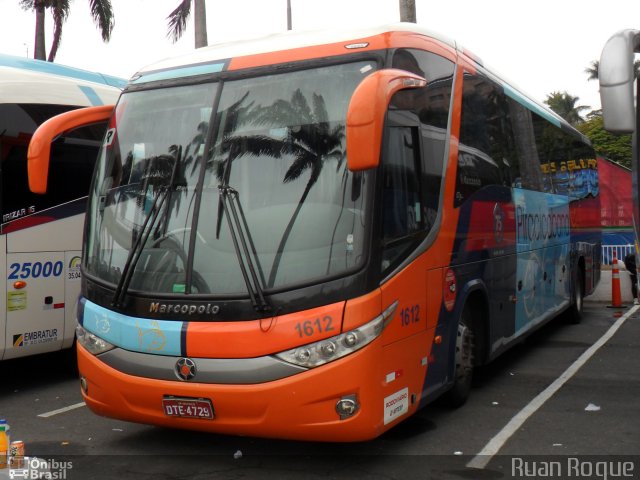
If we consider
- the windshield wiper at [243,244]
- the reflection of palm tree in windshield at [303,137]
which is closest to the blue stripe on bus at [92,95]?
the reflection of palm tree in windshield at [303,137]

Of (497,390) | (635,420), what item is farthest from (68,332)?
(635,420)

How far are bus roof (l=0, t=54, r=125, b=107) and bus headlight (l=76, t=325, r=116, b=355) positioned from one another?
3.19 meters

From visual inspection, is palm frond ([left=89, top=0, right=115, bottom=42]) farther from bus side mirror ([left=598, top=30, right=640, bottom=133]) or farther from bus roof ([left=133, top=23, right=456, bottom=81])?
bus side mirror ([left=598, top=30, right=640, bottom=133])

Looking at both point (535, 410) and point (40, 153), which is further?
point (535, 410)

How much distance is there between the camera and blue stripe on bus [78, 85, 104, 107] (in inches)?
365

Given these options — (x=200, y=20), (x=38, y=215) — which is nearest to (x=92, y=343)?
(x=38, y=215)

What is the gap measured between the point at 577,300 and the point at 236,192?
9.07m

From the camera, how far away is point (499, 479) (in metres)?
5.27

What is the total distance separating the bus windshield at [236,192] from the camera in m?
5.26

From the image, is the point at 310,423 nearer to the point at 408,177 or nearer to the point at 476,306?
the point at 408,177

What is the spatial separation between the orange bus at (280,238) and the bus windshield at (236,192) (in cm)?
1

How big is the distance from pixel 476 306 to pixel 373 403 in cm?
273
